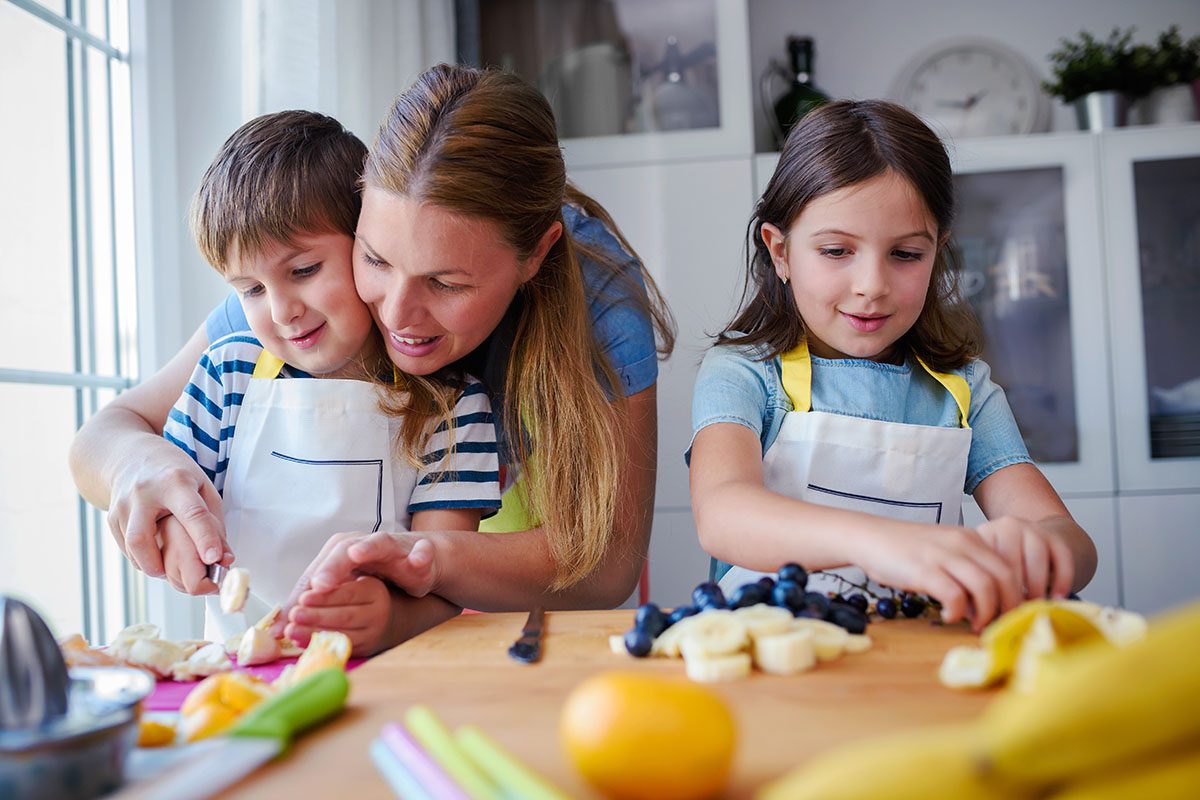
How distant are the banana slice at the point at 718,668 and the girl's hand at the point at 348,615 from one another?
35 cm

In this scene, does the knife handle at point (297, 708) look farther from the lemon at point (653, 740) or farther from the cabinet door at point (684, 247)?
the cabinet door at point (684, 247)

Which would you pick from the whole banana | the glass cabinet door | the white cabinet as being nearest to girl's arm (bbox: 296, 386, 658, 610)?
the whole banana

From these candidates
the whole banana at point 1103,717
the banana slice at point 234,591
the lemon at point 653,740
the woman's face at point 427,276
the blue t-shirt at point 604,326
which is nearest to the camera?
the whole banana at point 1103,717

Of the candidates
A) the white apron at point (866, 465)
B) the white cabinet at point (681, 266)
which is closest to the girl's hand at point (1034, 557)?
the white apron at point (866, 465)

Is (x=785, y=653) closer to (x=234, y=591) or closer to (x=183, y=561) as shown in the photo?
(x=234, y=591)

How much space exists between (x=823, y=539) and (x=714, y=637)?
10.3 inches

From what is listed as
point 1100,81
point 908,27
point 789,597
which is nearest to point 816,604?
point 789,597

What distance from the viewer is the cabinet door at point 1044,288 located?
279 centimetres

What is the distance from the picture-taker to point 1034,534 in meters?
0.84

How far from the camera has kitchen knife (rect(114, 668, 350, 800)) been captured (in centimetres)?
49

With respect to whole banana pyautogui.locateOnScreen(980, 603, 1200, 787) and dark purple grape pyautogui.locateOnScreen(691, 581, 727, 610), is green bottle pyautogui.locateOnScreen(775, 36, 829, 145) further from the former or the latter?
whole banana pyautogui.locateOnScreen(980, 603, 1200, 787)

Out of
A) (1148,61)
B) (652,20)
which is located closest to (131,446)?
(652,20)

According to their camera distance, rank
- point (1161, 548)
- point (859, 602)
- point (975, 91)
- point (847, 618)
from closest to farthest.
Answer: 1. point (847, 618)
2. point (859, 602)
3. point (1161, 548)
4. point (975, 91)

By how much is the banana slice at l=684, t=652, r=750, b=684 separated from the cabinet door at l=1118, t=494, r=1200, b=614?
7.97 feet
